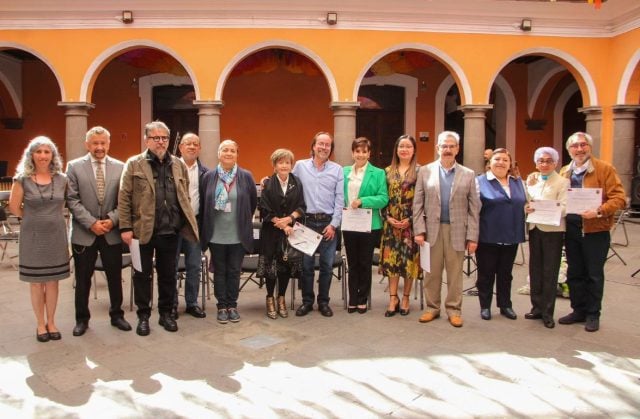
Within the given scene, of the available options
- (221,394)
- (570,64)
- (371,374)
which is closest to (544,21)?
(570,64)

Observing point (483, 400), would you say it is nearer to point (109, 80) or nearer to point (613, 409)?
point (613, 409)

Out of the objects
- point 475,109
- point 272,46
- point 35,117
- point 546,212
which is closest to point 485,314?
point 546,212

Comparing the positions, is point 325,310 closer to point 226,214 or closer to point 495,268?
point 226,214

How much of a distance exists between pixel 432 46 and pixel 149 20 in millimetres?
5872

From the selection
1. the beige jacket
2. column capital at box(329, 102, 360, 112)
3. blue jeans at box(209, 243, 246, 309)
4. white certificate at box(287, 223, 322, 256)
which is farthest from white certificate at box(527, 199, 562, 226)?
column capital at box(329, 102, 360, 112)

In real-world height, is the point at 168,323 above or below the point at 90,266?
below

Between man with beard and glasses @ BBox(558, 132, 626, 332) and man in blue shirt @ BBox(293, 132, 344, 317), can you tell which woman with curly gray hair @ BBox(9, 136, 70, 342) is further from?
man with beard and glasses @ BBox(558, 132, 626, 332)

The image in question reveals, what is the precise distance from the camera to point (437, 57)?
37.6 feet

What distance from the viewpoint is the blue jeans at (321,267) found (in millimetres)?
4898

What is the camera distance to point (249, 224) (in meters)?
4.76

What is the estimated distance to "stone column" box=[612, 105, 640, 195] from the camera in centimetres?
1146

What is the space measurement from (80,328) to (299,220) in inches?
81.3

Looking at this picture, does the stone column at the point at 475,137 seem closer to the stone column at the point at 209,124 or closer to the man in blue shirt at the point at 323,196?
the stone column at the point at 209,124

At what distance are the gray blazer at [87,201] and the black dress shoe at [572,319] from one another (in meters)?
3.96
